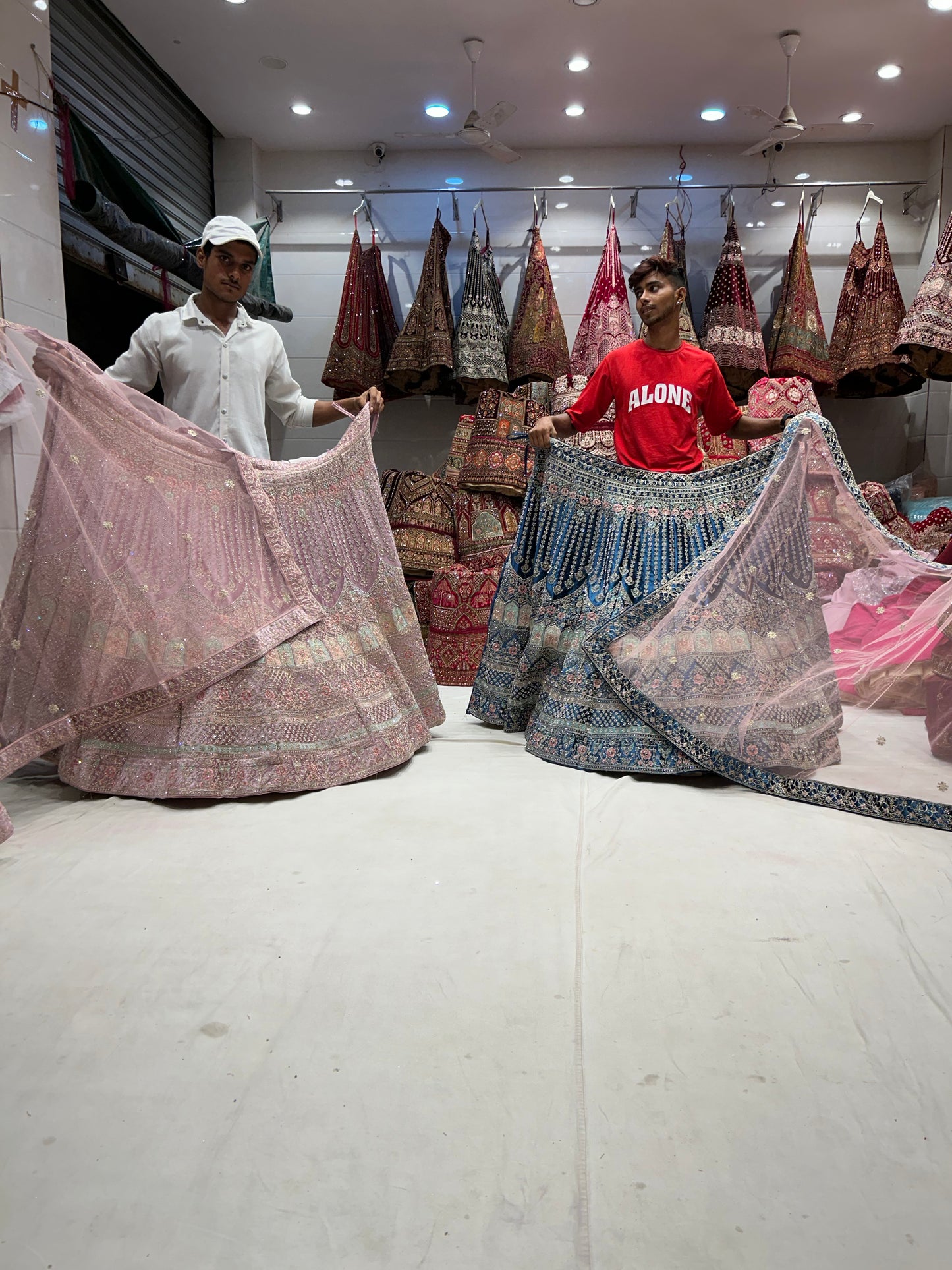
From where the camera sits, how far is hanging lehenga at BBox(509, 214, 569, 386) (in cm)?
467

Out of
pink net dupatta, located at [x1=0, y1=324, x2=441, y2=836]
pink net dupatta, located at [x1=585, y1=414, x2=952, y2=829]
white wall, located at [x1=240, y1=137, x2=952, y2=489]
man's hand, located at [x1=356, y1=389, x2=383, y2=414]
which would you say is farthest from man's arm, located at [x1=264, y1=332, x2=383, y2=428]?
white wall, located at [x1=240, y1=137, x2=952, y2=489]

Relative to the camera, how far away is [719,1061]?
43.0 inches

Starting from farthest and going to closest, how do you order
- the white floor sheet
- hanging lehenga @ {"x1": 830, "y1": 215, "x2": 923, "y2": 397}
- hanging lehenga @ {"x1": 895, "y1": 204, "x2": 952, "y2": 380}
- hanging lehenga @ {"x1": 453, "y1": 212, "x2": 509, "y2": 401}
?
hanging lehenga @ {"x1": 453, "y1": 212, "x2": 509, "y2": 401}, hanging lehenga @ {"x1": 830, "y1": 215, "x2": 923, "y2": 397}, hanging lehenga @ {"x1": 895, "y1": 204, "x2": 952, "y2": 380}, the white floor sheet

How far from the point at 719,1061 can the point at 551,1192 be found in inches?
12.3

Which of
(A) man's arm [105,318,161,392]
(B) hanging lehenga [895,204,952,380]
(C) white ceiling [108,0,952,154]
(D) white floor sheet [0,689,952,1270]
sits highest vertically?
(C) white ceiling [108,0,952,154]

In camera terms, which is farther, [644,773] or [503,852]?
[644,773]

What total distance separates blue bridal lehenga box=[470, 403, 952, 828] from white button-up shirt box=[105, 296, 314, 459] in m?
0.92

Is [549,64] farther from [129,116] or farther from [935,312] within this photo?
[935,312]

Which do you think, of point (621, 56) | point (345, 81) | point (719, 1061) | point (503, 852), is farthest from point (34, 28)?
point (719, 1061)

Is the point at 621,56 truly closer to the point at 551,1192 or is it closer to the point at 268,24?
the point at 268,24

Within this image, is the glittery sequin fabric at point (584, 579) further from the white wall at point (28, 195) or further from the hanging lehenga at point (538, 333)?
the hanging lehenga at point (538, 333)

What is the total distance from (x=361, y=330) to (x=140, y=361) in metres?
2.54

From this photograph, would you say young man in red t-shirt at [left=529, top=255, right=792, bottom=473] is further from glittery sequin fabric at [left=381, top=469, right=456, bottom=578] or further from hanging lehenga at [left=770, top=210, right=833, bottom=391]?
hanging lehenga at [left=770, top=210, right=833, bottom=391]

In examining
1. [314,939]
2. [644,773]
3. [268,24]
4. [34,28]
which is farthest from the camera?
[268,24]
